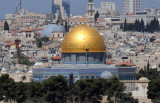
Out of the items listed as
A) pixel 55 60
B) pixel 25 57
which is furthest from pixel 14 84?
pixel 25 57

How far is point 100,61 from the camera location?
2586 inches

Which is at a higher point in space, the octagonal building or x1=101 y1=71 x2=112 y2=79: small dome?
the octagonal building

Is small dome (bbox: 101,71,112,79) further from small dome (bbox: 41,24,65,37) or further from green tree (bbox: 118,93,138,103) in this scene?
small dome (bbox: 41,24,65,37)

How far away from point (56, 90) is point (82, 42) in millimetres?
10273

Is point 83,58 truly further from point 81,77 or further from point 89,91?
point 89,91

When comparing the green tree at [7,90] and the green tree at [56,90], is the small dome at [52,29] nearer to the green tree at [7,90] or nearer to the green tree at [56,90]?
the green tree at [7,90]

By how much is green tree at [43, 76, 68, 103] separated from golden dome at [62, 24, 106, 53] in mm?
8769

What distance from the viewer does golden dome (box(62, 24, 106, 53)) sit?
65125 mm

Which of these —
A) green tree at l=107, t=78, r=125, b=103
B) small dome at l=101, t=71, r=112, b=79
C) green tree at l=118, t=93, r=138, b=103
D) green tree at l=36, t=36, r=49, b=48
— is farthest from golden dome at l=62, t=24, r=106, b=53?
green tree at l=36, t=36, r=49, b=48

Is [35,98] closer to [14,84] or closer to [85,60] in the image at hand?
[14,84]

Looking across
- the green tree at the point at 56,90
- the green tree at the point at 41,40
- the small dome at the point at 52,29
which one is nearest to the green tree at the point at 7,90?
the green tree at the point at 56,90

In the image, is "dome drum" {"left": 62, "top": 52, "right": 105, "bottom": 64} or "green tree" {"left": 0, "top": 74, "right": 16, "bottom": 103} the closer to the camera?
"green tree" {"left": 0, "top": 74, "right": 16, "bottom": 103}

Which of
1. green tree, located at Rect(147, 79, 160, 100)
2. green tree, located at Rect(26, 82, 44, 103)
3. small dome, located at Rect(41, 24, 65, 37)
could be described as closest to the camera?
green tree, located at Rect(26, 82, 44, 103)

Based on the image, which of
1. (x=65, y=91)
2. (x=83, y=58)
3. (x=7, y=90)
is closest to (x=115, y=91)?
(x=65, y=91)
